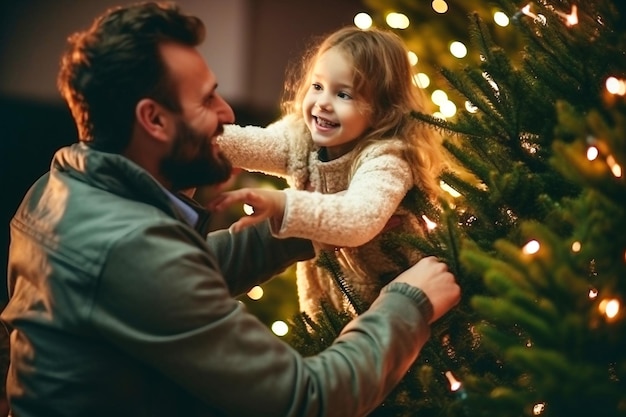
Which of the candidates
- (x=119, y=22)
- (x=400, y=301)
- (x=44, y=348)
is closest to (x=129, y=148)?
(x=119, y=22)

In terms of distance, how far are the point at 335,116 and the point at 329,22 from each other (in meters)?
2.28

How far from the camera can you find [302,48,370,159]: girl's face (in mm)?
1740

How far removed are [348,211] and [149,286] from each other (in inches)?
16.6

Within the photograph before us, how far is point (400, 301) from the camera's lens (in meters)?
1.43

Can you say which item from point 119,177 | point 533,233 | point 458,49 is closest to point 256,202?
point 119,177

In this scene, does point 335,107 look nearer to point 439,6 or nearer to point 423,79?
point 423,79

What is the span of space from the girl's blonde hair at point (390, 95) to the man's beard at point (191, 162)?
12.3 inches

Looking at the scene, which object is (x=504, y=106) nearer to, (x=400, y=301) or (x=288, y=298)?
(x=400, y=301)

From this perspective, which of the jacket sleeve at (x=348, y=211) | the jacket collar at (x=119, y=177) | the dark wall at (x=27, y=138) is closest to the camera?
the jacket collar at (x=119, y=177)

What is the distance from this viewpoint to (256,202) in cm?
157

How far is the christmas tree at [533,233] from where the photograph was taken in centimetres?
114

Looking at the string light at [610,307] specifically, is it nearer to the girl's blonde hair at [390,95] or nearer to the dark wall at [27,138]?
the girl's blonde hair at [390,95]

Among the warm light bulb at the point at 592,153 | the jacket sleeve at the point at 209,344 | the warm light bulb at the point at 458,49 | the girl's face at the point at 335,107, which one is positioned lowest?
the jacket sleeve at the point at 209,344

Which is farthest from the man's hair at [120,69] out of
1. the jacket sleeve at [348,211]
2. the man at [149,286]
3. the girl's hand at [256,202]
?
the jacket sleeve at [348,211]
